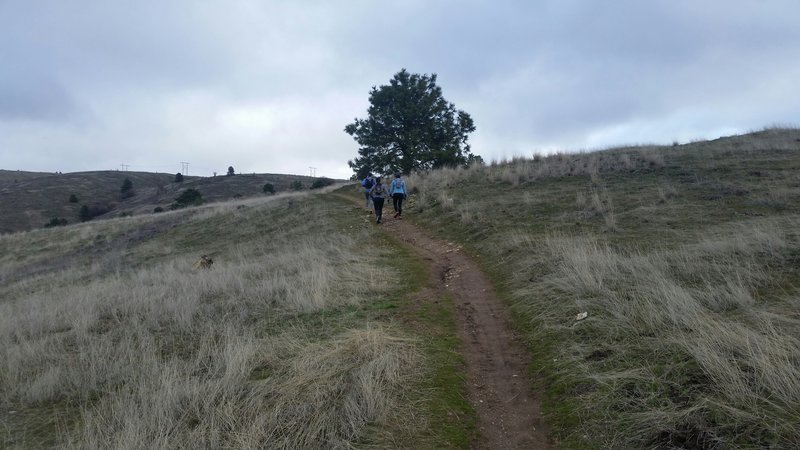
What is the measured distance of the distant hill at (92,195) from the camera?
2547 inches

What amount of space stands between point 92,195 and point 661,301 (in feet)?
299

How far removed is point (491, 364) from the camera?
5.58m

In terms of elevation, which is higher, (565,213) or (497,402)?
(565,213)

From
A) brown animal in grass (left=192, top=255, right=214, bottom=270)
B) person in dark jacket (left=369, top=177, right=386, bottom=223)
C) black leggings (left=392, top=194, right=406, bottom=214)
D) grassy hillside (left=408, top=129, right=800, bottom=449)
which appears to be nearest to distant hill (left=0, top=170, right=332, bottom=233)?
black leggings (left=392, top=194, right=406, bottom=214)

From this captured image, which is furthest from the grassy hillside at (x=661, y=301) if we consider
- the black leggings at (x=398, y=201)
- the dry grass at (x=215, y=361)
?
the black leggings at (x=398, y=201)

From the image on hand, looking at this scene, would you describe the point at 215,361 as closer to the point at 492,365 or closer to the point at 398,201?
the point at 492,365

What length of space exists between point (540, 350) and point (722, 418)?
2275 millimetres

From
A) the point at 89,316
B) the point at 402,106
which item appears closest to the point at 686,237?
the point at 89,316

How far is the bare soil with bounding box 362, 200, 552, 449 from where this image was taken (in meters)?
4.25

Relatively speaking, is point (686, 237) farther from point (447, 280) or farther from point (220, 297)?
point (220, 297)

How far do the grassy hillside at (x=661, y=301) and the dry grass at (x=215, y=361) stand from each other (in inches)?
71.9

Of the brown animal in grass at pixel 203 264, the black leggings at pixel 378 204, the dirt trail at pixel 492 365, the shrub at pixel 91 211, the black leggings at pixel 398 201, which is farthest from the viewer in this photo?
the shrub at pixel 91 211

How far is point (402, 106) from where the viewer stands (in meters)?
32.9

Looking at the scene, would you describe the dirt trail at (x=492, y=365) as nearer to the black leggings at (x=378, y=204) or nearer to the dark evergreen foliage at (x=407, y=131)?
the black leggings at (x=378, y=204)
